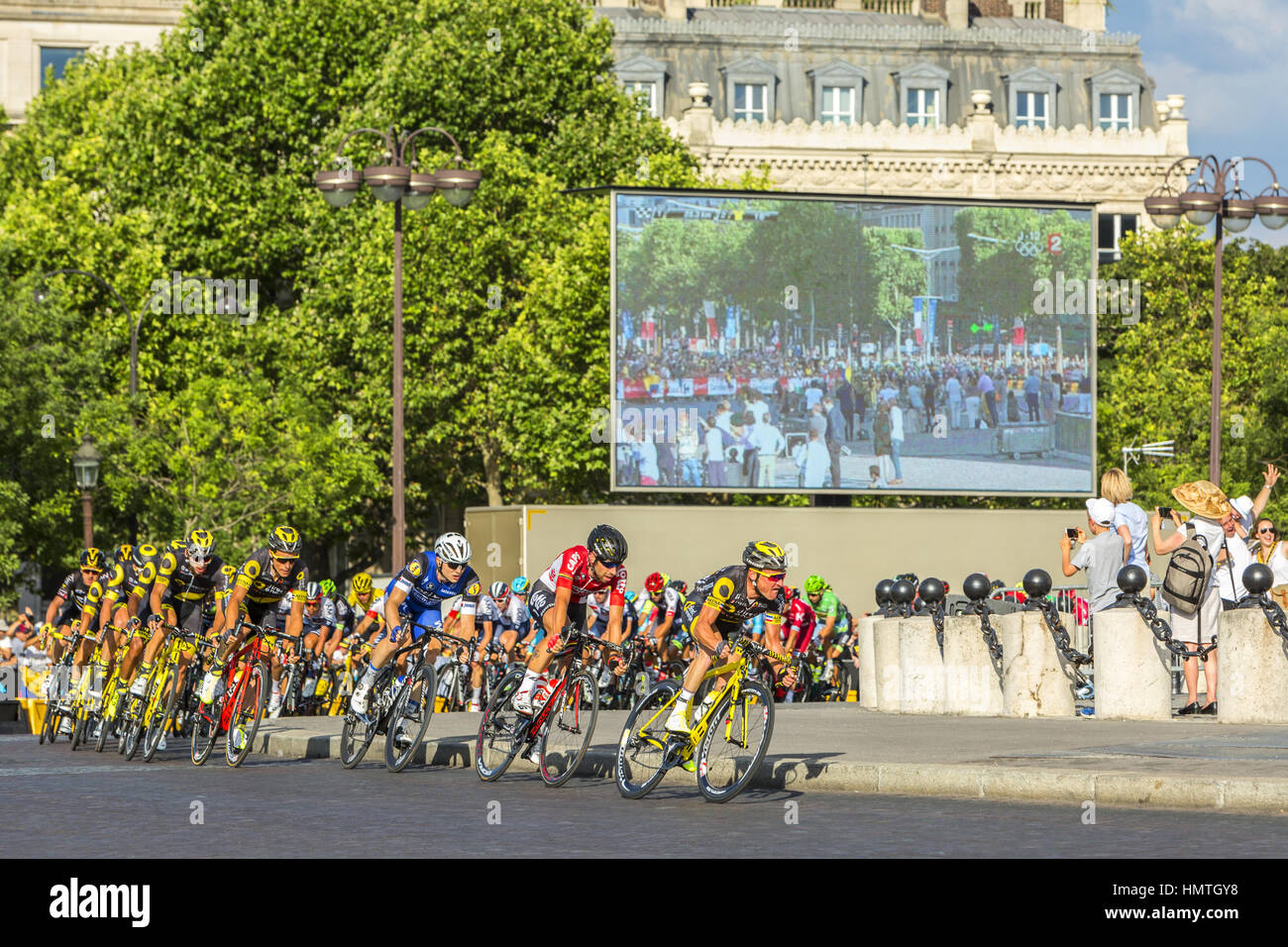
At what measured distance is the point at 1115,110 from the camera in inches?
3009

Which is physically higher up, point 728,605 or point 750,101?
point 750,101

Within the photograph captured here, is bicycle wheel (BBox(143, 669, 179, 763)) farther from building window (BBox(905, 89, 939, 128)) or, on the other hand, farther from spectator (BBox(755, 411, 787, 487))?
building window (BBox(905, 89, 939, 128))

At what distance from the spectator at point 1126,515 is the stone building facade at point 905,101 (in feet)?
177

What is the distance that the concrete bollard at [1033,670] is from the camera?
17.7m

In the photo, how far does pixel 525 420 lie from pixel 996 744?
102 ft

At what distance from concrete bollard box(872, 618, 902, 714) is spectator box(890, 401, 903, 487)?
13.7 meters

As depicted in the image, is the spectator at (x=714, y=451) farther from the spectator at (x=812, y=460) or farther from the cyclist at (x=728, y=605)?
the cyclist at (x=728, y=605)

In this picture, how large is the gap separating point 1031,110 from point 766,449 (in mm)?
45415

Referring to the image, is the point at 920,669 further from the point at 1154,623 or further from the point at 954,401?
the point at 954,401

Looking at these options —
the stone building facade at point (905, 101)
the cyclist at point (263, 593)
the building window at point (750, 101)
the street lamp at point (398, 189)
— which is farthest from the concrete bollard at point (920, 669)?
the building window at point (750, 101)

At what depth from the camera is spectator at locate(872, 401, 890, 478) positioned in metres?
34.0

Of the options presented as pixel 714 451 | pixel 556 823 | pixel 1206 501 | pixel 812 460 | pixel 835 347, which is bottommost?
pixel 556 823

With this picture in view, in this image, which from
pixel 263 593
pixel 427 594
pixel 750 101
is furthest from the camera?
pixel 750 101

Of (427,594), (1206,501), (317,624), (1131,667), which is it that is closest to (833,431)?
(317,624)
